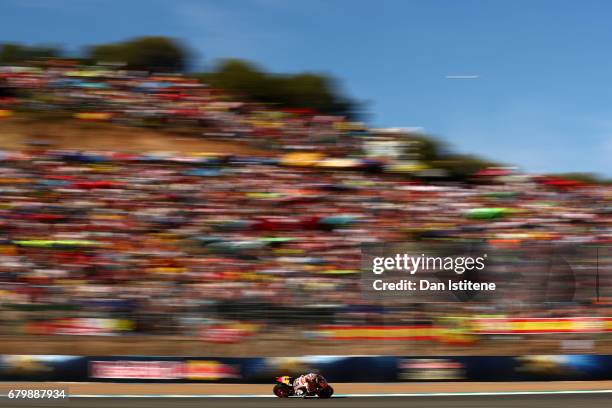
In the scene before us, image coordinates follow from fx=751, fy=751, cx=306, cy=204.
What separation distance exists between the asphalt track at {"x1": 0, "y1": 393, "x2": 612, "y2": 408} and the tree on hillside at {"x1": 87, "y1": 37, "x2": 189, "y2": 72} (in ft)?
103

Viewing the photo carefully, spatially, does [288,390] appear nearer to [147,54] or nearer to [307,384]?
[307,384]

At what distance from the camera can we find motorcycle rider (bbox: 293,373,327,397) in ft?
38.6

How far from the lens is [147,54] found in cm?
4475

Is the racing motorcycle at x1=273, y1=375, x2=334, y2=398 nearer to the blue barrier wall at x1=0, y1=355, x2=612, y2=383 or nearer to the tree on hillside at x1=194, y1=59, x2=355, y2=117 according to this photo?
the blue barrier wall at x1=0, y1=355, x2=612, y2=383

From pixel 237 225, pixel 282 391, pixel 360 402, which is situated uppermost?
pixel 237 225

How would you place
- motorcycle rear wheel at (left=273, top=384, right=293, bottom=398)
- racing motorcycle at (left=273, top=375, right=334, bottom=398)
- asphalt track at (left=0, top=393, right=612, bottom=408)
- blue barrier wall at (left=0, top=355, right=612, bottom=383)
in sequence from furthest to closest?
blue barrier wall at (left=0, top=355, right=612, bottom=383)
motorcycle rear wheel at (left=273, top=384, right=293, bottom=398)
racing motorcycle at (left=273, top=375, right=334, bottom=398)
asphalt track at (left=0, top=393, right=612, bottom=408)

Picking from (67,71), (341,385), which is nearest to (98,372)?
(341,385)

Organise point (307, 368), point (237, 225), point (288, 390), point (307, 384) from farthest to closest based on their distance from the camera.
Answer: point (237, 225), point (307, 368), point (288, 390), point (307, 384)

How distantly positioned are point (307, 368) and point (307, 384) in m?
2.71

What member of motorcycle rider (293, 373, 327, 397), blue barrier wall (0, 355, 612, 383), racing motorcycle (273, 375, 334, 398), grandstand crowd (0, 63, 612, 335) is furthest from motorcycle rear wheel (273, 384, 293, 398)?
grandstand crowd (0, 63, 612, 335)

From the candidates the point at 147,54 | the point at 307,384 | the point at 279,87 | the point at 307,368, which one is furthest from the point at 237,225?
the point at 147,54

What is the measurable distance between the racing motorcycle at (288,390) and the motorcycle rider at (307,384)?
0.22 ft

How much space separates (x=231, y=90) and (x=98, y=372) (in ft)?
87.1

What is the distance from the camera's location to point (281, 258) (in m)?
18.2
